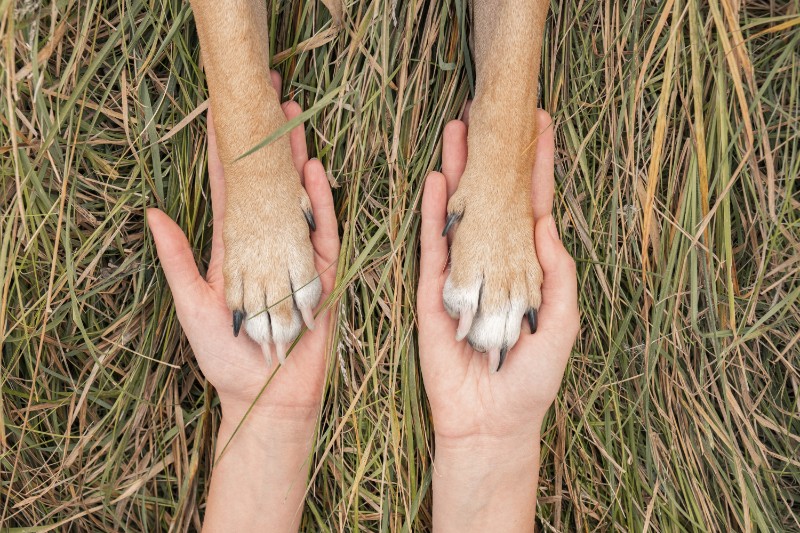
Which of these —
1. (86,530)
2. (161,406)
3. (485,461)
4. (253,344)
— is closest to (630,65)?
(485,461)

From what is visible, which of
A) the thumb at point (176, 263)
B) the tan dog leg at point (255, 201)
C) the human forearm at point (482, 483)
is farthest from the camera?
the human forearm at point (482, 483)

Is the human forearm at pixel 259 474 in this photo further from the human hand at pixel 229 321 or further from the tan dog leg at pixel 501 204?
the tan dog leg at pixel 501 204

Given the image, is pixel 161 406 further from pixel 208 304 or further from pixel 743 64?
pixel 743 64

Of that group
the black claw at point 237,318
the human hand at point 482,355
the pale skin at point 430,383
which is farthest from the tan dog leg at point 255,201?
the human hand at point 482,355

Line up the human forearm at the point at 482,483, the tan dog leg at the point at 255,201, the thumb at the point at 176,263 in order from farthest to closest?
1. the human forearm at the point at 482,483
2. the thumb at the point at 176,263
3. the tan dog leg at the point at 255,201

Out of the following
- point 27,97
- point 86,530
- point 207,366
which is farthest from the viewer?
point 86,530
